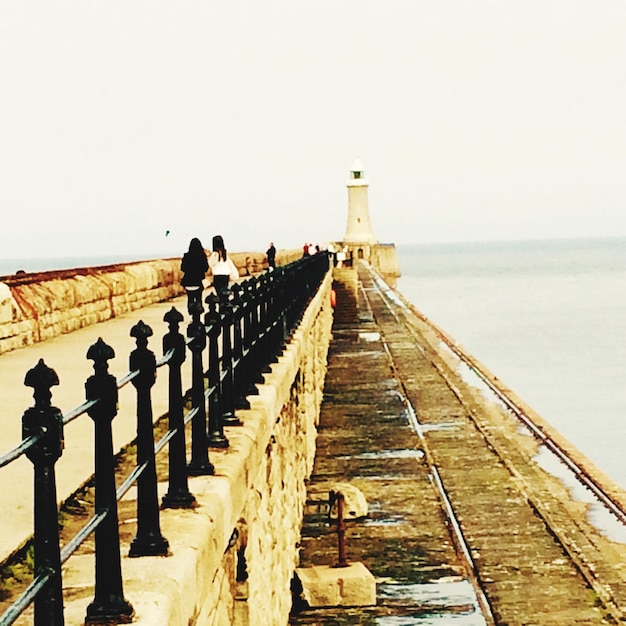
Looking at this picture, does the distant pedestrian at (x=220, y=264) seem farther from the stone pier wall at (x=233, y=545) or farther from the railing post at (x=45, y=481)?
the railing post at (x=45, y=481)

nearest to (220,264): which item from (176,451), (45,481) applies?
(176,451)

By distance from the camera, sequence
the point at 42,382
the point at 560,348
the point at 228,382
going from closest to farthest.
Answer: the point at 42,382, the point at 228,382, the point at 560,348

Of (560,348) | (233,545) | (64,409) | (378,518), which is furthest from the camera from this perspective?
(560,348)

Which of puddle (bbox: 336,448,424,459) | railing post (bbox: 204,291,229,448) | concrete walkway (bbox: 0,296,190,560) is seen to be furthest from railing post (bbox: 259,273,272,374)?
puddle (bbox: 336,448,424,459)

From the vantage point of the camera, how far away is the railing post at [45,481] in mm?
2457

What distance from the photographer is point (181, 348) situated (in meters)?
4.27

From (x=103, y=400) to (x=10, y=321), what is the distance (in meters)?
8.63

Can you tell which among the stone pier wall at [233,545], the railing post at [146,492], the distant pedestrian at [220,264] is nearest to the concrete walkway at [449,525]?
the stone pier wall at [233,545]

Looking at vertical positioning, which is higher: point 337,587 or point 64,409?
point 64,409

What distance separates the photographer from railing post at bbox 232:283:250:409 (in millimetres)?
6773

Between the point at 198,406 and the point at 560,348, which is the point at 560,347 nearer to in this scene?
the point at 560,348

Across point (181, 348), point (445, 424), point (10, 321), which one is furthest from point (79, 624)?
point (445, 424)

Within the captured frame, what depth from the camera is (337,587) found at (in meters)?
11.2

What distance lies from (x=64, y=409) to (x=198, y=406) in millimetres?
2668
